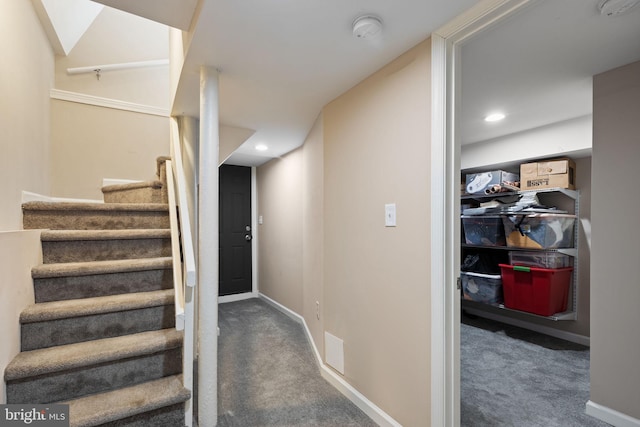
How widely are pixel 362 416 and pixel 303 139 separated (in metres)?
2.43

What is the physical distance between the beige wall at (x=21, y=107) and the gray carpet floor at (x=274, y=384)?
5.45 feet

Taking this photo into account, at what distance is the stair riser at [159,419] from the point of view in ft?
4.71

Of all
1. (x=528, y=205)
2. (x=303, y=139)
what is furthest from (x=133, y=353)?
(x=528, y=205)

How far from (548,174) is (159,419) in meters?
3.57

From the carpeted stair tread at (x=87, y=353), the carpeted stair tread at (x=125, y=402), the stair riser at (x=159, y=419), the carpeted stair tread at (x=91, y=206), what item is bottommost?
the stair riser at (x=159, y=419)

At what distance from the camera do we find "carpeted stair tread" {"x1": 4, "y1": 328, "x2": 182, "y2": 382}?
1367 millimetres

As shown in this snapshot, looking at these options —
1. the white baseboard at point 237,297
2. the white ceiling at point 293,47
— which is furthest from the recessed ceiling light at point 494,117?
the white baseboard at point 237,297

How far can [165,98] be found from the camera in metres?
3.44

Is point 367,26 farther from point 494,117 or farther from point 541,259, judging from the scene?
point 541,259

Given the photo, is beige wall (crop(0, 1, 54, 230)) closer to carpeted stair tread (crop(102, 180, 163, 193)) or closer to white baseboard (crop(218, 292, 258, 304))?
carpeted stair tread (crop(102, 180, 163, 193))

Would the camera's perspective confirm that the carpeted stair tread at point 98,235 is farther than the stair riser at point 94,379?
Yes

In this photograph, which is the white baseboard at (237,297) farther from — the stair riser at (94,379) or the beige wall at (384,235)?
the stair riser at (94,379)

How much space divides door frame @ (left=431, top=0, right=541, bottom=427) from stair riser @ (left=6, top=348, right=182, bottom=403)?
138 centimetres

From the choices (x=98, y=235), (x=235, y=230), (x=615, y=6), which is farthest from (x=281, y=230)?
(x=615, y=6)
